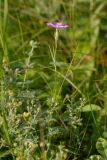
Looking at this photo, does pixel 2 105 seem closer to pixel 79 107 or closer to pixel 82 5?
pixel 79 107

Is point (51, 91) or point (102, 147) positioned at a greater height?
point (51, 91)

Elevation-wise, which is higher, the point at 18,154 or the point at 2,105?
the point at 2,105

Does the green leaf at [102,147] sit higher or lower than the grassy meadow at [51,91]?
lower

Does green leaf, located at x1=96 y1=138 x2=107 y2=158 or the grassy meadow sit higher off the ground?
the grassy meadow

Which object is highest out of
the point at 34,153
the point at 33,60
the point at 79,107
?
the point at 33,60

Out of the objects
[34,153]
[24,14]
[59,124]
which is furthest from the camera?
[24,14]

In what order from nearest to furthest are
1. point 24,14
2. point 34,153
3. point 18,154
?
point 18,154 < point 34,153 < point 24,14

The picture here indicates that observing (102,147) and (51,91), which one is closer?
(102,147)

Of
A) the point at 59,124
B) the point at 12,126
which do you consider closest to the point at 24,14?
the point at 59,124
